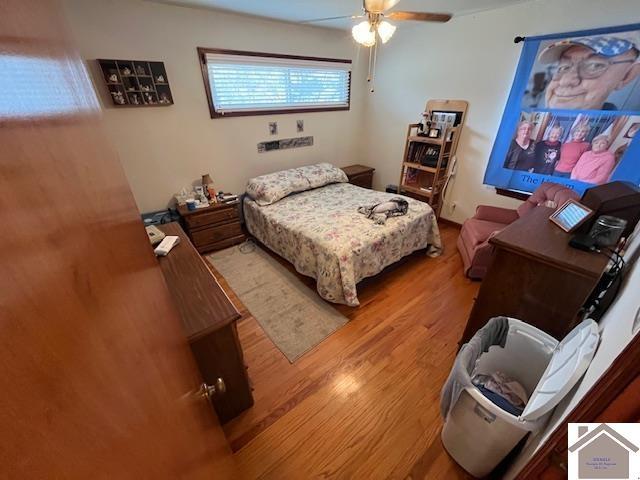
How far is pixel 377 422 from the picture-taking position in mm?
1411

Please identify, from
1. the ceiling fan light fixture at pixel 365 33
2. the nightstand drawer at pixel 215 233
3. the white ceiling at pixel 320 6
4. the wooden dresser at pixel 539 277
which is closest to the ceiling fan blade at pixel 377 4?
the ceiling fan light fixture at pixel 365 33

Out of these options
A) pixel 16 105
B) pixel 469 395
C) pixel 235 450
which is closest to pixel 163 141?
pixel 235 450

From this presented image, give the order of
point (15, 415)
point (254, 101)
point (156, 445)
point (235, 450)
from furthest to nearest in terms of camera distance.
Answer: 1. point (254, 101)
2. point (235, 450)
3. point (156, 445)
4. point (15, 415)

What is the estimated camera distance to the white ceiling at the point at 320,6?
2273 mm

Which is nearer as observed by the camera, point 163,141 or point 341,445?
point 341,445

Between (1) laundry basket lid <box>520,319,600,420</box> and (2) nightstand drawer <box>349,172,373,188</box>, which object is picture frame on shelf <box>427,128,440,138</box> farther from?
(1) laundry basket lid <box>520,319,600,420</box>

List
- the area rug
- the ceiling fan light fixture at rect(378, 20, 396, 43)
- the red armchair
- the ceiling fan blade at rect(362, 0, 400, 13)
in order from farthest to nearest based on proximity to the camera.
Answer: the red armchair < the area rug < the ceiling fan light fixture at rect(378, 20, 396, 43) < the ceiling fan blade at rect(362, 0, 400, 13)

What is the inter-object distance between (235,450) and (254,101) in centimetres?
317

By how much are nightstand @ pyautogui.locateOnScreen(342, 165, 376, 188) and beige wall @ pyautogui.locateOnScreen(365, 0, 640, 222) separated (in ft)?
1.07

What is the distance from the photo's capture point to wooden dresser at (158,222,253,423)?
1.07 metres

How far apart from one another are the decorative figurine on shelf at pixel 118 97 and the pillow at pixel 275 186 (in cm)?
132

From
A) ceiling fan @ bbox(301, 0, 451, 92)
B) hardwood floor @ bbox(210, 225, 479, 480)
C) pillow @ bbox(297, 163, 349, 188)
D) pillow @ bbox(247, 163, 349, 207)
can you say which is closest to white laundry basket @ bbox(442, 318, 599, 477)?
hardwood floor @ bbox(210, 225, 479, 480)

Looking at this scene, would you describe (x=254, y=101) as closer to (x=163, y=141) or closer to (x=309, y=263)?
(x=163, y=141)

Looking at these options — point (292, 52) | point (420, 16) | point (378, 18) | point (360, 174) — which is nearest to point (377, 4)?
point (378, 18)
